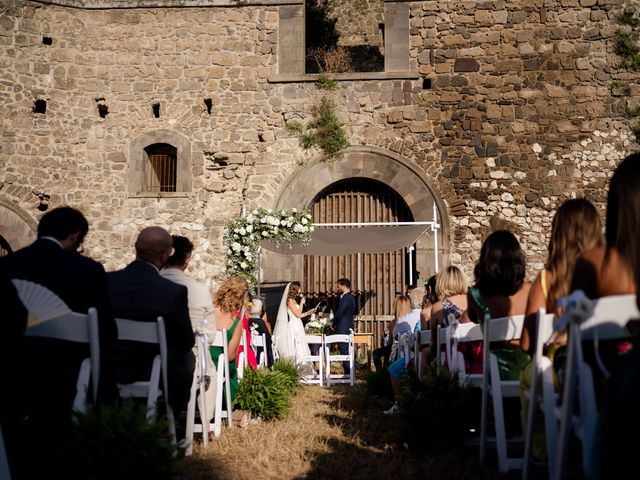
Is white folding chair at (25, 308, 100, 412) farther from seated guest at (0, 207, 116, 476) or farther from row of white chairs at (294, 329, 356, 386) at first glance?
row of white chairs at (294, 329, 356, 386)

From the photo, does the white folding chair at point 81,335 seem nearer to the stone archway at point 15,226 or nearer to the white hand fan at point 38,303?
the white hand fan at point 38,303

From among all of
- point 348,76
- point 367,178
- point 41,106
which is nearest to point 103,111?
point 41,106

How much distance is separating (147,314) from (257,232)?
638cm

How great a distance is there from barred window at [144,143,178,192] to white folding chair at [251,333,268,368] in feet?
13.2

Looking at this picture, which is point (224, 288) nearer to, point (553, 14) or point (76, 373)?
point (76, 373)

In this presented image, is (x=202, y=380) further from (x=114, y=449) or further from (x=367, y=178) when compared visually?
(x=367, y=178)

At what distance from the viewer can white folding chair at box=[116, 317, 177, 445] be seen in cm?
372

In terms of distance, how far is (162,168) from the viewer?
11.9m

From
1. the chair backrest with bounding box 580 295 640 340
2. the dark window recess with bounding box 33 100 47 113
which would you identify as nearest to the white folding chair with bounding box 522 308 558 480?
the chair backrest with bounding box 580 295 640 340

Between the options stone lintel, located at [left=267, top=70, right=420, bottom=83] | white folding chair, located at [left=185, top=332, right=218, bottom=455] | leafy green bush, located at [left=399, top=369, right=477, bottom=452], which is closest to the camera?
leafy green bush, located at [left=399, top=369, right=477, bottom=452]

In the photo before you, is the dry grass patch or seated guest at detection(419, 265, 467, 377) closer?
the dry grass patch

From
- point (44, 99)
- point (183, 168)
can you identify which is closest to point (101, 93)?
point (44, 99)

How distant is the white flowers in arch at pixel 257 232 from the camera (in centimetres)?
1021

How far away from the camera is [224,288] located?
5.90m
